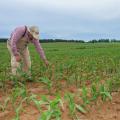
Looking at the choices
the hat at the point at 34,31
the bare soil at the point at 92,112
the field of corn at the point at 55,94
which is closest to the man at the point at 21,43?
the hat at the point at 34,31

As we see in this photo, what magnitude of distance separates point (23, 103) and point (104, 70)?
14.2 ft

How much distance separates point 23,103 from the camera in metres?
6.86

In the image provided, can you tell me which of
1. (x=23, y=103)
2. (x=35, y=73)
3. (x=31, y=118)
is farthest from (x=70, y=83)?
(x=31, y=118)

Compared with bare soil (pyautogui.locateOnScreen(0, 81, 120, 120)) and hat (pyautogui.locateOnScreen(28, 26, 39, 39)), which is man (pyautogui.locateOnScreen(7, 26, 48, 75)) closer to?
hat (pyautogui.locateOnScreen(28, 26, 39, 39))

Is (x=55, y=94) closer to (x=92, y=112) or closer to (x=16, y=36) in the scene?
(x=92, y=112)

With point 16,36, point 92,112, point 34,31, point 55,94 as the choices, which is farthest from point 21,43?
point 92,112

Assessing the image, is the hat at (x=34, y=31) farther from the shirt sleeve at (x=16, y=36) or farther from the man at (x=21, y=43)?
the shirt sleeve at (x=16, y=36)

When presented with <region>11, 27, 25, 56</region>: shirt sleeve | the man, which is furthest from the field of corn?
<region>11, 27, 25, 56</region>: shirt sleeve

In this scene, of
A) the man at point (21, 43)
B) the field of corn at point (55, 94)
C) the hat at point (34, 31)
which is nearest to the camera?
the field of corn at point (55, 94)

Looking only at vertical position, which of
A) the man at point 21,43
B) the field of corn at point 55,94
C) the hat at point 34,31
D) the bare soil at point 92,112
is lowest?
the bare soil at point 92,112

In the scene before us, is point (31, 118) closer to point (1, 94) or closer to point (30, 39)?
point (1, 94)

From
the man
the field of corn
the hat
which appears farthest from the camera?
the man

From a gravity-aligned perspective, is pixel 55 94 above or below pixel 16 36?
below

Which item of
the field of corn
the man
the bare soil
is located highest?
the man
